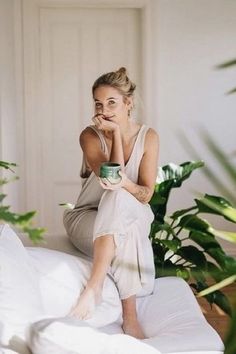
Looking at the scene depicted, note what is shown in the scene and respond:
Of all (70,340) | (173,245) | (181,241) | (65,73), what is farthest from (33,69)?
(70,340)

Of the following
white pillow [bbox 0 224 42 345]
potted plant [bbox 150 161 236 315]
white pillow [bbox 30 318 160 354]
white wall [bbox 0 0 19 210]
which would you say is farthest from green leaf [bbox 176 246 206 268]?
white wall [bbox 0 0 19 210]

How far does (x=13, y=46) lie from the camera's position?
490 cm

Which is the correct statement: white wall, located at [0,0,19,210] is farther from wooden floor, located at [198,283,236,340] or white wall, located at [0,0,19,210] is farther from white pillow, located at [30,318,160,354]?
white pillow, located at [30,318,160,354]

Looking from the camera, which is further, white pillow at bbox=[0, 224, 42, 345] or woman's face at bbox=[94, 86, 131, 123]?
woman's face at bbox=[94, 86, 131, 123]

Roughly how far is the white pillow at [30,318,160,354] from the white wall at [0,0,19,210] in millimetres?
3131

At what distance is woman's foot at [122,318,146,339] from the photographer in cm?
248

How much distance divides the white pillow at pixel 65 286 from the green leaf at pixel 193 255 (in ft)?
1.95

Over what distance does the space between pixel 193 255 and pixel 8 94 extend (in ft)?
7.34

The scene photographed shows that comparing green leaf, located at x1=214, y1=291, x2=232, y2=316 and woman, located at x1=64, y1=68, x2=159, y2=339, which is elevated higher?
woman, located at x1=64, y1=68, x2=159, y2=339

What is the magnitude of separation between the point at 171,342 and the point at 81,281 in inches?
21.7

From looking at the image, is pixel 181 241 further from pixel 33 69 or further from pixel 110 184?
pixel 33 69

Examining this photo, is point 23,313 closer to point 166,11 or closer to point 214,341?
point 214,341

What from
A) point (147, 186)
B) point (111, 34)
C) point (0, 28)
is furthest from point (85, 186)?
point (111, 34)

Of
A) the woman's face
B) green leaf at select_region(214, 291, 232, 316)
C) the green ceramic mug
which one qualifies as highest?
the woman's face
